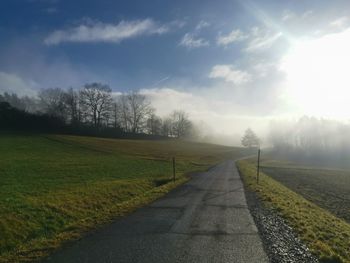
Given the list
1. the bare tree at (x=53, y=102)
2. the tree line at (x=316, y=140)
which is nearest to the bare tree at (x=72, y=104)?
the bare tree at (x=53, y=102)

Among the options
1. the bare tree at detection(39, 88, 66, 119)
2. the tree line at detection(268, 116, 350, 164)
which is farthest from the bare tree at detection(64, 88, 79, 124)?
the tree line at detection(268, 116, 350, 164)

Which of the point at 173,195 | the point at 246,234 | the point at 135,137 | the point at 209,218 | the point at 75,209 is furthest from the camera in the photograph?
the point at 135,137

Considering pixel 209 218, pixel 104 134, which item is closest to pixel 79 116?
pixel 104 134

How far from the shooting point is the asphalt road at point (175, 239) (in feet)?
27.1

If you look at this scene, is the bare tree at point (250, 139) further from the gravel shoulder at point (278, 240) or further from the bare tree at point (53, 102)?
the gravel shoulder at point (278, 240)

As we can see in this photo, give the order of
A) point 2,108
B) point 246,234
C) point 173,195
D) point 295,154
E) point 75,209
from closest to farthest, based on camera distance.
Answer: point 246,234
point 75,209
point 173,195
point 2,108
point 295,154

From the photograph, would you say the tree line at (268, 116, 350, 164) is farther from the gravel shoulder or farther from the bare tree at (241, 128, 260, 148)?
the gravel shoulder

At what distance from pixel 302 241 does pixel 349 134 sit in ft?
435

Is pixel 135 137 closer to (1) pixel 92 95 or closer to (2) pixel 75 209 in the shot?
(1) pixel 92 95

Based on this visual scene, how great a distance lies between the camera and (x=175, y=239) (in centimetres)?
992

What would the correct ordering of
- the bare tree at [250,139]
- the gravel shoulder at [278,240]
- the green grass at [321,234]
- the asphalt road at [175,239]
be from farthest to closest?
1. the bare tree at [250,139]
2. the green grass at [321,234]
3. the gravel shoulder at [278,240]
4. the asphalt road at [175,239]

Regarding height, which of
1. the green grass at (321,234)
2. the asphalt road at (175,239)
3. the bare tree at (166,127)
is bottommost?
the green grass at (321,234)

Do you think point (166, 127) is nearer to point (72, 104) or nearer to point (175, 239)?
point (72, 104)

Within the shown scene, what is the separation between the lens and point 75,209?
14836 mm
